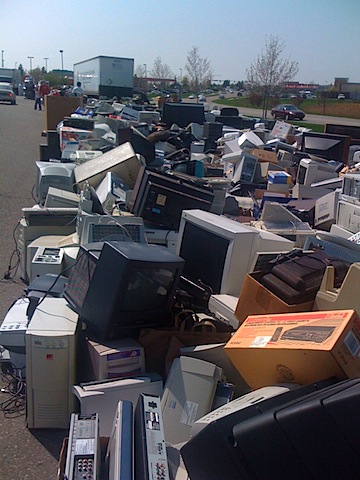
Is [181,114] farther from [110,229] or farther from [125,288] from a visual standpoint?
[125,288]

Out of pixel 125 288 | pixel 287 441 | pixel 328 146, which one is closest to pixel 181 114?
pixel 328 146

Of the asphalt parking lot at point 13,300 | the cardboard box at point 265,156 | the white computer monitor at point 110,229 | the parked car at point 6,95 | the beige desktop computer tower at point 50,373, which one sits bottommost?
the parked car at point 6,95

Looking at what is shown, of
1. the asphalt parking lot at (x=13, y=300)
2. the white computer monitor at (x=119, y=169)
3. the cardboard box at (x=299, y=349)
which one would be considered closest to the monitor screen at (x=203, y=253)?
the cardboard box at (x=299, y=349)

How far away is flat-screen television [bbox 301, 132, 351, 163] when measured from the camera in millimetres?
7574

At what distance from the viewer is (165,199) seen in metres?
4.44

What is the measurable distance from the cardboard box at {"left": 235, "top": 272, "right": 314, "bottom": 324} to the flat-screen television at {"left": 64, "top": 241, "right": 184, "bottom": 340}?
1.36ft

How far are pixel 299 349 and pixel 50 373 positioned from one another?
1.49 metres

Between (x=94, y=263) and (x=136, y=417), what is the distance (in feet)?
3.98

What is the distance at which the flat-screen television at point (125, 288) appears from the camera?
2850 mm

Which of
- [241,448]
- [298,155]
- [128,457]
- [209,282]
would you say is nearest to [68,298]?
[209,282]

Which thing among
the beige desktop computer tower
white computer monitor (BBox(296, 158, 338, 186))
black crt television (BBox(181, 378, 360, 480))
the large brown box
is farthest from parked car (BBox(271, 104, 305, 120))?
black crt television (BBox(181, 378, 360, 480))

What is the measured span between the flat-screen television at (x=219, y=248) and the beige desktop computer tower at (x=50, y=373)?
96cm

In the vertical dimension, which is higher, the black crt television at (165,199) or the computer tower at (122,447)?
the black crt television at (165,199)

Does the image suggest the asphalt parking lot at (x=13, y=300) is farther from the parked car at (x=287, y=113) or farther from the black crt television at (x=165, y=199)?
the parked car at (x=287, y=113)
